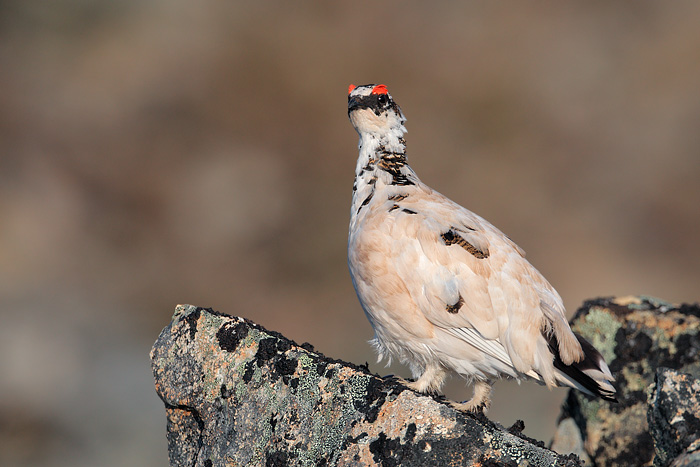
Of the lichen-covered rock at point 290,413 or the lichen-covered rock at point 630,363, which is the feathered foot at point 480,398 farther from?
the lichen-covered rock at point 630,363

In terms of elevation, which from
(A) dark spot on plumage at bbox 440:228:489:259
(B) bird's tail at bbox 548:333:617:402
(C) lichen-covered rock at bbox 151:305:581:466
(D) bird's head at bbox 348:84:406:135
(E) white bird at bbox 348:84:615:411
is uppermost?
(D) bird's head at bbox 348:84:406:135

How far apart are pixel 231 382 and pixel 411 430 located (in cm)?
106

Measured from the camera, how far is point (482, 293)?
4.19 meters

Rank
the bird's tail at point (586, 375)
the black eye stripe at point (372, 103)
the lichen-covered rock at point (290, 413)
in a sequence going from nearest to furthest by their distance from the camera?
1. the lichen-covered rock at point (290, 413)
2. the bird's tail at point (586, 375)
3. the black eye stripe at point (372, 103)

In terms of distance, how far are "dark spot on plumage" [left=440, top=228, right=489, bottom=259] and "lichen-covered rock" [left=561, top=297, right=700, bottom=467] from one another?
1503 millimetres

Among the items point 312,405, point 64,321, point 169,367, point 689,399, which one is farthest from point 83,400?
point 689,399

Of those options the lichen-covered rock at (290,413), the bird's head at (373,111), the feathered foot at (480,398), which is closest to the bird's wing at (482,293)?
the feathered foot at (480,398)

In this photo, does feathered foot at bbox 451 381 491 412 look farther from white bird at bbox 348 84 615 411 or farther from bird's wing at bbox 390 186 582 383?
bird's wing at bbox 390 186 582 383

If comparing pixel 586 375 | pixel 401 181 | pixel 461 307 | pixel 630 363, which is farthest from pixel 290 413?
pixel 630 363

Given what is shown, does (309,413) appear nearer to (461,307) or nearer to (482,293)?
(461,307)

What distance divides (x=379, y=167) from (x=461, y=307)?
1.41 meters

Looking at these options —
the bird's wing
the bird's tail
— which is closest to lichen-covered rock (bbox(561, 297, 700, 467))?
the bird's tail

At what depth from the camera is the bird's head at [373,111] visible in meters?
5.16

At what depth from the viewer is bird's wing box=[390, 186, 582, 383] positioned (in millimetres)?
4117
